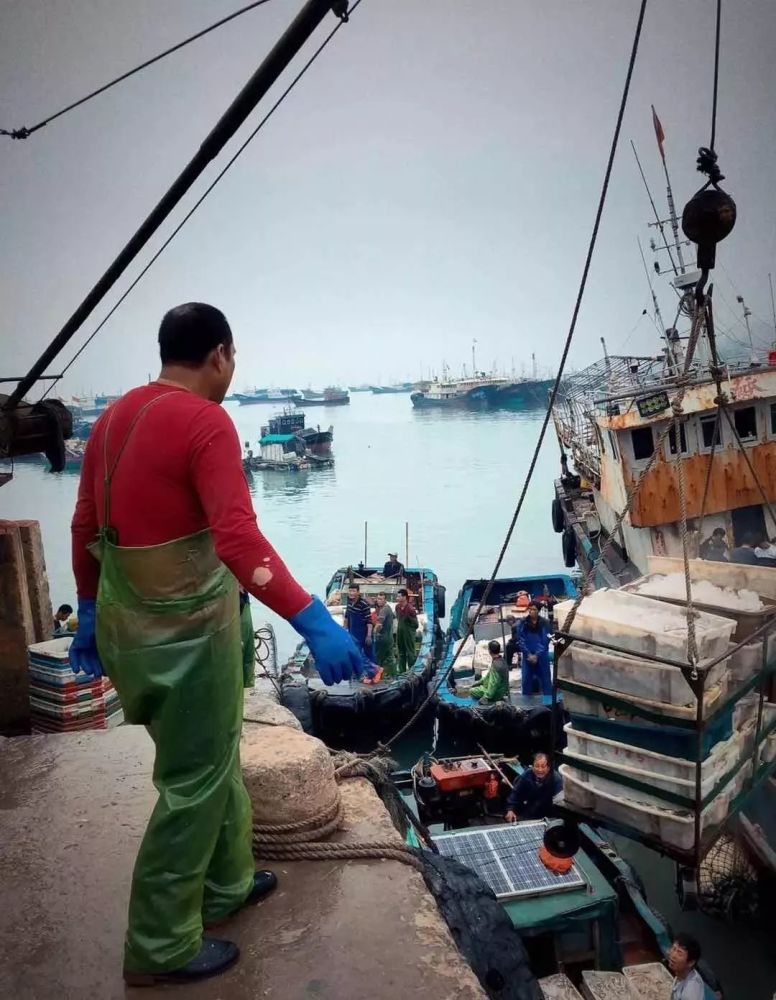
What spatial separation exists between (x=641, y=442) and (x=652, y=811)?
11.2m

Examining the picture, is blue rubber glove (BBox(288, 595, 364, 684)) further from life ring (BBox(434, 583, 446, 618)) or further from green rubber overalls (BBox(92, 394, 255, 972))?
life ring (BBox(434, 583, 446, 618))

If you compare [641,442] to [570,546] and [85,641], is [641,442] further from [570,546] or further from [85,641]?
[85,641]

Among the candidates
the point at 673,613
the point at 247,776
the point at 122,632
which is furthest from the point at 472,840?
the point at 122,632

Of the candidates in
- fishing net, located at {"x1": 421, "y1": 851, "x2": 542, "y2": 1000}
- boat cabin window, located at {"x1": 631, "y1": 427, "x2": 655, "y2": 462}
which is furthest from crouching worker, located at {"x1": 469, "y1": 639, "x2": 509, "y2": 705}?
fishing net, located at {"x1": 421, "y1": 851, "x2": 542, "y2": 1000}

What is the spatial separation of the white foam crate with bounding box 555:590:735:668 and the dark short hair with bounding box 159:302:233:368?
6.07 ft

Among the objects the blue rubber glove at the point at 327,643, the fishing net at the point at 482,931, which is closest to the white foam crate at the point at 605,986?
the fishing net at the point at 482,931

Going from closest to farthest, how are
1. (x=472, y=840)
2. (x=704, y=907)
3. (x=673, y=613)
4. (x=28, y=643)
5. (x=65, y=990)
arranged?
1. (x=65, y=990)
2. (x=673, y=613)
3. (x=28, y=643)
4. (x=472, y=840)
5. (x=704, y=907)

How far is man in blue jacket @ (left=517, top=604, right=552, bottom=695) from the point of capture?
33.5 ft

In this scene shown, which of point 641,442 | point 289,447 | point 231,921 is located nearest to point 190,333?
point 231,921

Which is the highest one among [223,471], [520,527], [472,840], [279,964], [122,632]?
[223,471]

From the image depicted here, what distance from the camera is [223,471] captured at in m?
2.14

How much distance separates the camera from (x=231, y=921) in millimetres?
2615

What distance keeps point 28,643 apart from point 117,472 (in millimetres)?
2931

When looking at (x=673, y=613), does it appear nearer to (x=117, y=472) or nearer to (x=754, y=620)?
(x=754, y=620)
